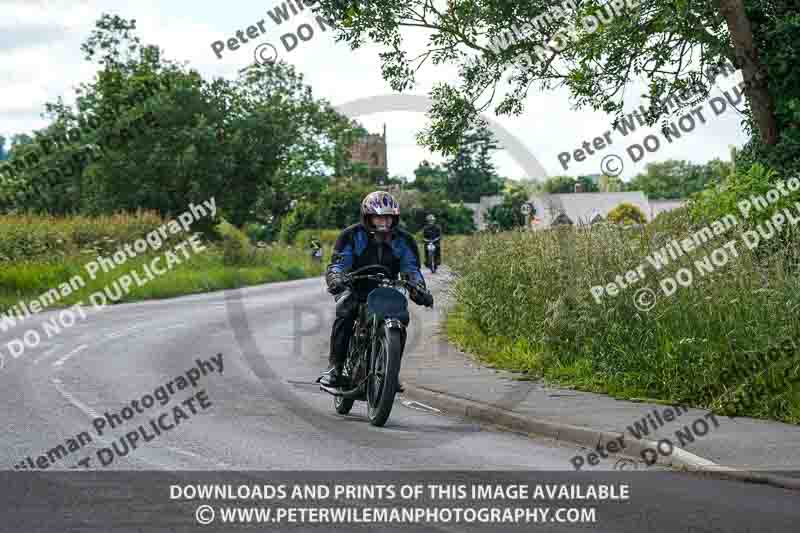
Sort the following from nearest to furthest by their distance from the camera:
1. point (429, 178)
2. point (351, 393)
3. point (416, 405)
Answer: point (351, 393) < point (416, 405) < point (429, 178)

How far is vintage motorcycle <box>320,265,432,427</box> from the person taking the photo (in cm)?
Answer: 1033

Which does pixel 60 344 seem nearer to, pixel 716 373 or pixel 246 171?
pixel 716 373

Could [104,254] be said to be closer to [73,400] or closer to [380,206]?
[73,400]

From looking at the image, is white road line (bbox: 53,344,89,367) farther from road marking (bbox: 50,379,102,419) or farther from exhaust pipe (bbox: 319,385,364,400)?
exhaust pipe (bbox: 319,385,364,400)

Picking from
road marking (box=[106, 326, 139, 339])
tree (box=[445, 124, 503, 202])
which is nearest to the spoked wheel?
road marking (box=[106, 326, 139, 339])

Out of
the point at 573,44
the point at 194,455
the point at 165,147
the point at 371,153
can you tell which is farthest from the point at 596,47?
the point at 371,153

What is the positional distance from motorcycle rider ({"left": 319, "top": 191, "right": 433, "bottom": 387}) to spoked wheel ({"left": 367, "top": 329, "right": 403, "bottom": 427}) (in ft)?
1.95

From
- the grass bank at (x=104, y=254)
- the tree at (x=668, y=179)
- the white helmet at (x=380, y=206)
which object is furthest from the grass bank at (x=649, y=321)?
the tree at (x=668, y=179)

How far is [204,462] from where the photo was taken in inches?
344

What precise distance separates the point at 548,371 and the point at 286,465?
572 cm

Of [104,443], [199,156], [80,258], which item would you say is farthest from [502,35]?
[199,156]

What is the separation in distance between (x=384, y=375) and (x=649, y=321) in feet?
11.7

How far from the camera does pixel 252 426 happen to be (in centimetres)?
1073

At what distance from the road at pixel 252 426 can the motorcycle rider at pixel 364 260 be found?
0.80 metres
